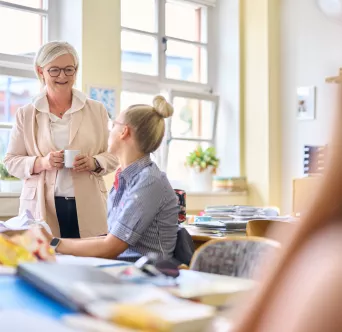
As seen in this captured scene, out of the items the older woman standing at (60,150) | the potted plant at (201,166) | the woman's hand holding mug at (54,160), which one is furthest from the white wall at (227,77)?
the woman's hand holding mug at (54,160)

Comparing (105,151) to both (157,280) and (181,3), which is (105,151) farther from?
(181,3)

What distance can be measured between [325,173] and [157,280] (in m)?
0.86

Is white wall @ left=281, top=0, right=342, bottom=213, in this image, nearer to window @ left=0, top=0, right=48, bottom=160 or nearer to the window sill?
the window sill

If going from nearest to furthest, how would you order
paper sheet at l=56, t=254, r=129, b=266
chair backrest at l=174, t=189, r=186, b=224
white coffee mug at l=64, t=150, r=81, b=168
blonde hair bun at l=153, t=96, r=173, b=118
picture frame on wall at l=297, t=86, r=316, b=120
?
paper sheet at l=56, t=254, r=129, b=266 < blonde hair bun at l=153, t=96, r=173, b=118 < white coffee mug at l=64, t=150, r=81, b=168 < chair backrest at l=174, t=189, r=186, b=224 < picture frame on wall at l=297, t=86, r=316, b=120

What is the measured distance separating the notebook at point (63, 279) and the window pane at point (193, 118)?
16.0ft

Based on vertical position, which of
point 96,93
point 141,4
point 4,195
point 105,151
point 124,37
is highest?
point 141,4

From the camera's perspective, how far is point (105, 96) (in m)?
4.78

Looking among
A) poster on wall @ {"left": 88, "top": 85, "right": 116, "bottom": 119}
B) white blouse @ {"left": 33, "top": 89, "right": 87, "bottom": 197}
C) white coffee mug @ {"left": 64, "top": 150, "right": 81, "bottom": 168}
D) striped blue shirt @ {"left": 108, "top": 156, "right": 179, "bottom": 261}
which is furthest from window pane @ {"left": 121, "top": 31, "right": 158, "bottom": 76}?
striped blue shirt @ {"left": 108, "top": 156, "right": 179, "bottom": 261}

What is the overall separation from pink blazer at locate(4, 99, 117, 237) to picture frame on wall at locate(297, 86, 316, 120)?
3179 mm

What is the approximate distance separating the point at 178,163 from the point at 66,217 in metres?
3.13

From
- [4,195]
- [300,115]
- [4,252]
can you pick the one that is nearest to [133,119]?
[4,252]

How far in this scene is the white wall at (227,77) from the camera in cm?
614

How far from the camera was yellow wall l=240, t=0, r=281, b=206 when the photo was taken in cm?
598

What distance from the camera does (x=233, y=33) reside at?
6.20 m
